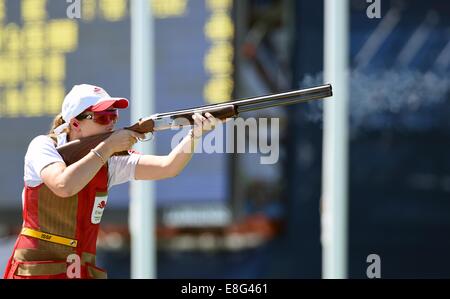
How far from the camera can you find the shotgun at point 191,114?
91.8 inches

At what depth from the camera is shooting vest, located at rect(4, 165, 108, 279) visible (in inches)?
91.4

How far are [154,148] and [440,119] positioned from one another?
187cm

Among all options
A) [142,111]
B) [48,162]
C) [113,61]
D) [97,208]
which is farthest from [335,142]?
[48,162]

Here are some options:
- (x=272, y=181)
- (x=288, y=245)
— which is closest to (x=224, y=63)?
(x=272, y=181)

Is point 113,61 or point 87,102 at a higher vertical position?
point 113,61

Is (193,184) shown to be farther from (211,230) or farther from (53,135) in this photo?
(53,135)

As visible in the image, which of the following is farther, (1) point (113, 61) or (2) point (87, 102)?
(1) point (113, 61)

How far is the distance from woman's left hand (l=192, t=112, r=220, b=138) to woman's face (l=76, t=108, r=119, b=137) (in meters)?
0.24

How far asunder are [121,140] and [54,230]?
12.7 inches

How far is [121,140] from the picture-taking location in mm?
2303

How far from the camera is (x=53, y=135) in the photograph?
241 cm

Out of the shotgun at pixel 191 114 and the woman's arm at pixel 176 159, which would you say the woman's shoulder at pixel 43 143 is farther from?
the woman's arm at pixel 176 159

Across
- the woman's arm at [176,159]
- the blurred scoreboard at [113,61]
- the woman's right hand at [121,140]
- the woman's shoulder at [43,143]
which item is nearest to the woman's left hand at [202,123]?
the woman's arm at [176,159]

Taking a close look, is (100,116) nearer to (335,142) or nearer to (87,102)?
(87,102)
